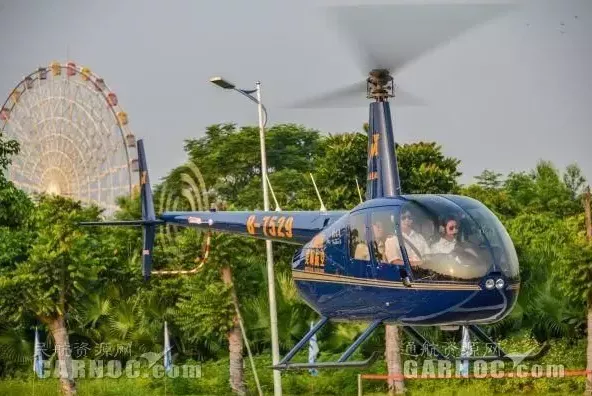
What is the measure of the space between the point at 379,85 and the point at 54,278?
765 inches

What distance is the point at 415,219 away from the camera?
21156mm

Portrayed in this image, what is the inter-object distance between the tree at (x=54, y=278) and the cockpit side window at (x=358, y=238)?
20.2m

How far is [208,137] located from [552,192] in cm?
2022

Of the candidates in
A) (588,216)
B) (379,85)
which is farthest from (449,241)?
(588,216)

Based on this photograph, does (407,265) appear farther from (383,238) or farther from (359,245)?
(359,245)

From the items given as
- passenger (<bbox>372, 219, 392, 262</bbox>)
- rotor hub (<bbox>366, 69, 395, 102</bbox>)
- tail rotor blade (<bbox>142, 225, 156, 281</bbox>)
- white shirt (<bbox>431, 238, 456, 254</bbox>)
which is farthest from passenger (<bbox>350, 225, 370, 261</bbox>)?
tail rotor blade (<bbox>142, 225, 156, 281</bbox>)

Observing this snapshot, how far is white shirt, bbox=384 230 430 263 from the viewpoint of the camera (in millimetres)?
21156

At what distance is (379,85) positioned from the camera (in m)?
24.7

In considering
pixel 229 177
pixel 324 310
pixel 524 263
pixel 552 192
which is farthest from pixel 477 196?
pixel 324 310

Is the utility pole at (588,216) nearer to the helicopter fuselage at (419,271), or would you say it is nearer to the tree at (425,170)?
the tree at (425,170)

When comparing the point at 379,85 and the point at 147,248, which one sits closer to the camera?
the point at 379,85

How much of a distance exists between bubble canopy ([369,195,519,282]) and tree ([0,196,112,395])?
2146 cm

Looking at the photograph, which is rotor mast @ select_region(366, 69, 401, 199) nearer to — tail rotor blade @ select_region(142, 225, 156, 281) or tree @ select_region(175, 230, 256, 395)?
tail rotor blade @ select_region(142, 225, 156, 281)

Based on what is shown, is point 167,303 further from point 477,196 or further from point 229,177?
point 229,177
